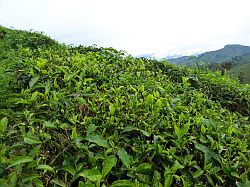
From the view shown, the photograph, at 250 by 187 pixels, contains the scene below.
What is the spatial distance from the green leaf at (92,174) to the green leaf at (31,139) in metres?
0.42

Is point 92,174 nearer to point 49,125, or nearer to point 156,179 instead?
point 156,179

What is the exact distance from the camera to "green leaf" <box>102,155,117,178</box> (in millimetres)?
2209

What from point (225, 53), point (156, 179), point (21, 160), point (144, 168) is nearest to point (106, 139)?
point (144, 168)

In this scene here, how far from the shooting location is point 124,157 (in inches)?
93.6

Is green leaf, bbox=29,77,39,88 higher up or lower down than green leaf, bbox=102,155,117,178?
higher up

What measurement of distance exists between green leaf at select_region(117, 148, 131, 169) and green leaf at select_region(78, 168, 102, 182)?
25 cm

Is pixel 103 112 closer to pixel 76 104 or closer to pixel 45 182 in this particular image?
pixel 76 104

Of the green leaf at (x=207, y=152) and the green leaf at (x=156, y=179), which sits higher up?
the green leaf at (x=207, y=152)

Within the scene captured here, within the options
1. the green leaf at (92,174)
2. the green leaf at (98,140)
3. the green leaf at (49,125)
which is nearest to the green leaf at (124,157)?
the green leaf at (98,140)

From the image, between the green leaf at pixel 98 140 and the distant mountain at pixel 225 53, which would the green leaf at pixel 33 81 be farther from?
the distant mountain at pixel 225 53

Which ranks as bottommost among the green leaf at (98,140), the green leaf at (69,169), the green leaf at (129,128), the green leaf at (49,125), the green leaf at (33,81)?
the green leaf at (69,169)

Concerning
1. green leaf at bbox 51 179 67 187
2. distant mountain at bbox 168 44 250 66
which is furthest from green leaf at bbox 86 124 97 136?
distant mountain at bbox 168 44 250 66

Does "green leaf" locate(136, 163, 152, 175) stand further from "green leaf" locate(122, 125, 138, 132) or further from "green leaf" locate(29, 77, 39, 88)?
"green leaf" locate(29, 77, 39, 88)

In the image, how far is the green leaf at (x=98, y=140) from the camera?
2.47 m
